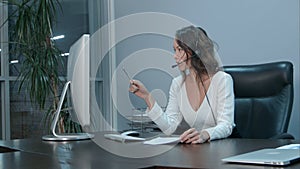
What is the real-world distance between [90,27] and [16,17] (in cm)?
A: 87

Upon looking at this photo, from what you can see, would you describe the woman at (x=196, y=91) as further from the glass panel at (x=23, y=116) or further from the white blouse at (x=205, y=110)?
the glass panel at (x=23, y=116)

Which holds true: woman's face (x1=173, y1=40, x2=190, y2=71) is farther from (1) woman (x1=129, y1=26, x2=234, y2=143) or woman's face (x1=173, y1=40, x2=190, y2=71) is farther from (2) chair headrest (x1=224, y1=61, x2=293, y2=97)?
(2) chair headrest (x1=224, y1=61, x2=293, y2=97)

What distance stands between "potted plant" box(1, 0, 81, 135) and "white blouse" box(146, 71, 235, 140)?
1311 mm

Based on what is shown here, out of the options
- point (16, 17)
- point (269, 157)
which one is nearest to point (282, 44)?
point (269, 157)

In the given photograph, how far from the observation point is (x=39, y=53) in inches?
137

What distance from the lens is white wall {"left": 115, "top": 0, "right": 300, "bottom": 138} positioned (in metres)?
2.87

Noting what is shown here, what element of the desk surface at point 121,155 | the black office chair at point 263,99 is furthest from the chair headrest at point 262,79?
the desk surface at point 121,155

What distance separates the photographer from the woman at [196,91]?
2.11 m

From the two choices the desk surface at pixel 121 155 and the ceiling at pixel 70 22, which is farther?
the ceiling at pixel 70 22

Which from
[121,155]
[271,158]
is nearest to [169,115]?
[121,155]

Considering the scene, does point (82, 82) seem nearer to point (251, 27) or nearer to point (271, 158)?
point (271, 158)

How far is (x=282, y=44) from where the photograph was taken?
291 centimetres

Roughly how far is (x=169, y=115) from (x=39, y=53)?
1583 millimetres

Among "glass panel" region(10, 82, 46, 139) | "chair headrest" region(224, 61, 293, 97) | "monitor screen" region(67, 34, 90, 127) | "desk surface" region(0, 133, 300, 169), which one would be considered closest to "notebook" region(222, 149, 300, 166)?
→ "desk surface" region(0, 133, 300, 169)
